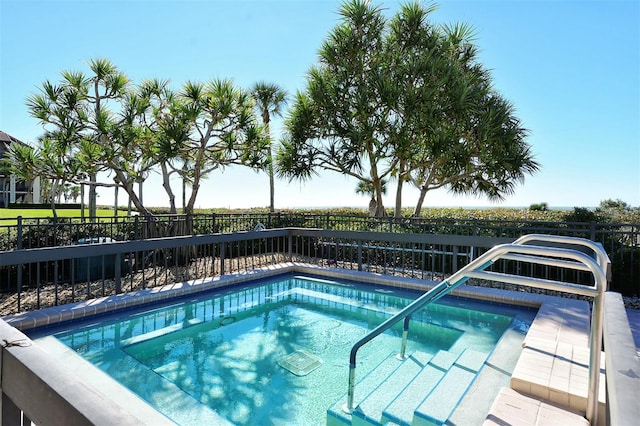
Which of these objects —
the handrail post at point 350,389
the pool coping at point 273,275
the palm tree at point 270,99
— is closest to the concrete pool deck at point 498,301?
the pool coping at point 273,275

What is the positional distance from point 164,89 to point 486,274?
11.0 meters

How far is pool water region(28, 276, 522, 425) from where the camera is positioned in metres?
3.30

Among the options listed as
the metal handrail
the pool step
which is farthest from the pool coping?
the metal handrail

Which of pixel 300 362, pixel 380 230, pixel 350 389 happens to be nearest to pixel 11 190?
pixel 380 230

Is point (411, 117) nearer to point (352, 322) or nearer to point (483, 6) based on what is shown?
point (483, 6)

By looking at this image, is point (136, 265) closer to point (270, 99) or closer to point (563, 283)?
Answer: point (563, 283)

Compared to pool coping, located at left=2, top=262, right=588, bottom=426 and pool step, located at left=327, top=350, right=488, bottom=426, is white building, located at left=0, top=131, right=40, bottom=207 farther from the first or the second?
pool step, located at left=327, top=350, right=488, bottom=426

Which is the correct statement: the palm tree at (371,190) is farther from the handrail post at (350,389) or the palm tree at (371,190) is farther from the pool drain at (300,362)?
the handrail post at (350,389)

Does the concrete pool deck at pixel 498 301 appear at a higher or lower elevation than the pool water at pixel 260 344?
higher

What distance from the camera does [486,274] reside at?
2537 millimetres

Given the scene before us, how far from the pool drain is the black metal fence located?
12.4 ft

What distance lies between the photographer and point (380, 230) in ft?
29.8

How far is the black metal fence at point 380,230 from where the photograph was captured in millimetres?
6324

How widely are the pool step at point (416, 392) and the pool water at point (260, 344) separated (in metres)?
0.28
